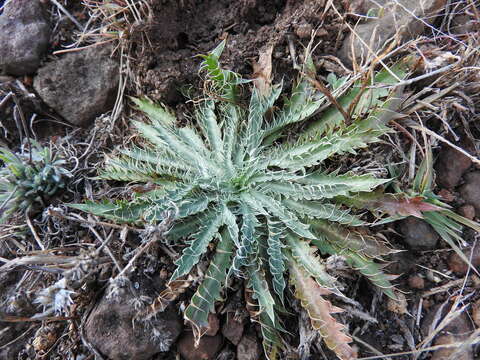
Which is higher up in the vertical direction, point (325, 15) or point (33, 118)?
point (33, 118)

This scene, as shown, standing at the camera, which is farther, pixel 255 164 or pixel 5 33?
pixel 5 33

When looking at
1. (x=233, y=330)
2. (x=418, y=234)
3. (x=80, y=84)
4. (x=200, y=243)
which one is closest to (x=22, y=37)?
(x=80, y=84)

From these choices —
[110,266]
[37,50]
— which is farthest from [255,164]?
[37,50]

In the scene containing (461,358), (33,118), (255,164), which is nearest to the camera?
(461,358)

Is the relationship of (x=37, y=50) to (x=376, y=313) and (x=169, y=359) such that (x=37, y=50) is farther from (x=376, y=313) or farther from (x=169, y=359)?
(x=376, y=313)

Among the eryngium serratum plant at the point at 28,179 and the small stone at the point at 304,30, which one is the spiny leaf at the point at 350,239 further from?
the eryngium serratum plant at the point at 28,179

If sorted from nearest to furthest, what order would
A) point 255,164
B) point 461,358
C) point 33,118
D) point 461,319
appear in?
point 461,358, point 461,319, point 255,164, point 33,118

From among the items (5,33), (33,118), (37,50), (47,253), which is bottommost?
(47,253)

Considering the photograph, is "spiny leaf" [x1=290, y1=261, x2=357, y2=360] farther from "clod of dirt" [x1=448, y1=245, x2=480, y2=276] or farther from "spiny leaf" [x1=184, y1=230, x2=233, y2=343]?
"clod of dirt" [x1=448, y1=245, x2=480, y2=276]
